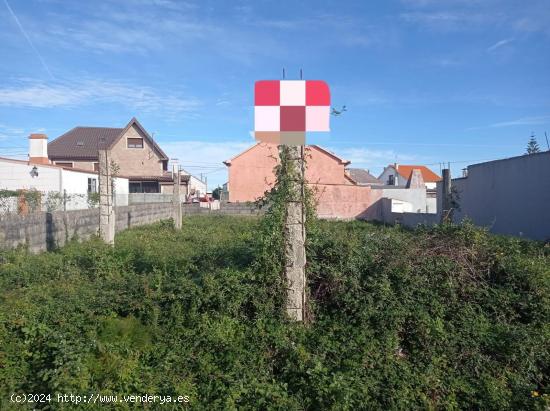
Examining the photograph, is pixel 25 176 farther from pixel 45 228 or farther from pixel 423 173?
pixel 423 173

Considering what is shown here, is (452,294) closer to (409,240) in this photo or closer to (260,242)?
(409,240)

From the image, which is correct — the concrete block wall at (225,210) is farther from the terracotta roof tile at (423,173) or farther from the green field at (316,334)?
the terracotta roof tile at (423,173)

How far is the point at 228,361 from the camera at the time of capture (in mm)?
4113

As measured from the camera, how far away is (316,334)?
4469 millimetres

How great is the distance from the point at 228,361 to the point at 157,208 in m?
Answer: 23.1

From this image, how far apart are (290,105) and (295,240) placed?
62.8 inches

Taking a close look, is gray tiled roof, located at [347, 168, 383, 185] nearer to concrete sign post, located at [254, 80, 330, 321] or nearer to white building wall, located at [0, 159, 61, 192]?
white building wall, located at [0, 159, 61, 192]

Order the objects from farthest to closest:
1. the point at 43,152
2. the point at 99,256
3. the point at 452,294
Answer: the point at 43,152 → the point at 99,256 → the point at 452,294

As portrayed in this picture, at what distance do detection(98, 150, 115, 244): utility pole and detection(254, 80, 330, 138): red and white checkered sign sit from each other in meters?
8.01

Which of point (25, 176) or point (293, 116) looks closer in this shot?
point (293, 116)

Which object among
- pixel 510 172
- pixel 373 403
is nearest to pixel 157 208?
pixel 510 172

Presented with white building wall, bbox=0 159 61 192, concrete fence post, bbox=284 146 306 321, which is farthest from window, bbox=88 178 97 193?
concrete fence post, bbox=284 146 306 321

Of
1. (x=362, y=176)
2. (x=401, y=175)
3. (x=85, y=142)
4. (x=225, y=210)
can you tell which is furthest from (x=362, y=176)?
(x=85, y=142)

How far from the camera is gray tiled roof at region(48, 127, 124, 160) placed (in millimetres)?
40500
